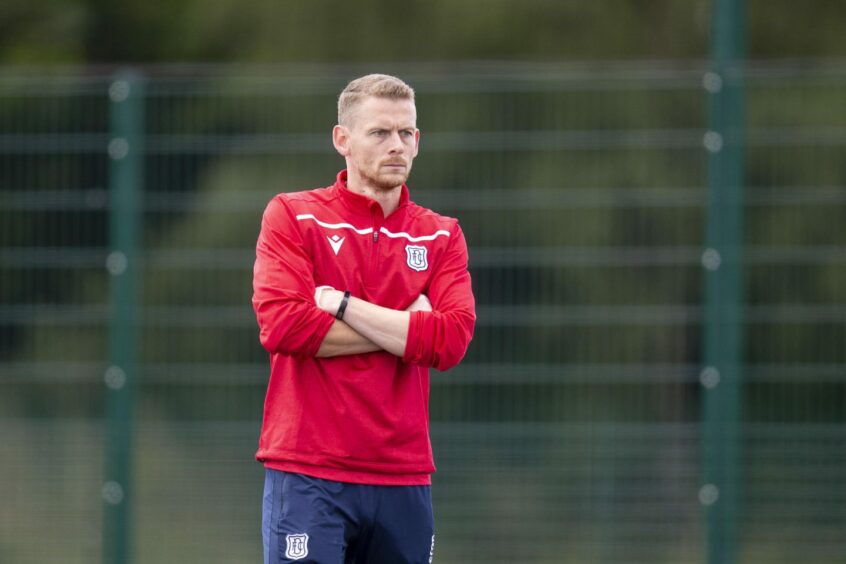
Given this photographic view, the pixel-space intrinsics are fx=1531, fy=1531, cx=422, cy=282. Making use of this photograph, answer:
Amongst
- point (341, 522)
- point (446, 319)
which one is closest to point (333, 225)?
point (446, 319)

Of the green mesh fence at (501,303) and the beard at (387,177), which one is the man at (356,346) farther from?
the green mesh fence at (501,303)

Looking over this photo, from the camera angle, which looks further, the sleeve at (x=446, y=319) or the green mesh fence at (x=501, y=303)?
the green mesh fence at (x=501, y=303)

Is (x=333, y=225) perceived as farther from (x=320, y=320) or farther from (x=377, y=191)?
(x=320, y=320)

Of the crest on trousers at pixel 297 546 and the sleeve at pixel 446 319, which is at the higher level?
the sleeve at pixel 446 319

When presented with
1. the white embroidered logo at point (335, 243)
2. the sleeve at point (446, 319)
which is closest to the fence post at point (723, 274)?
the sleeve at point (446, 319)

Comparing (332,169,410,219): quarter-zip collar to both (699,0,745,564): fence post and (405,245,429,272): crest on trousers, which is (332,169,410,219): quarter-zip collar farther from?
(699,0,745,564): fence post

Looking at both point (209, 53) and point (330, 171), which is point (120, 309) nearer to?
point (330, 171)

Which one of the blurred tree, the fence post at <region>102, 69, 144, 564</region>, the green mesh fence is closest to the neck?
the green mesh fence

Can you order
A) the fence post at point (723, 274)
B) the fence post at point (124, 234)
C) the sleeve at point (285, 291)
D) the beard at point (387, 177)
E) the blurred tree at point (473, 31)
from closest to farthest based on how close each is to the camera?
the sleeve at point (285, 291), the beard at point (387, 177), the fence post at point (723, 274), the fence post at point (124, 234), the blurred tree at point (473, 31)

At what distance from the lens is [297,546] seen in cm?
407

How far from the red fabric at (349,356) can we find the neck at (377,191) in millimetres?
22

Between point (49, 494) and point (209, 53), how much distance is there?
3961 millimetres

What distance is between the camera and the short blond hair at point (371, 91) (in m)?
4.18

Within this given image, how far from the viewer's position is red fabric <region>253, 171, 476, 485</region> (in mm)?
4098
